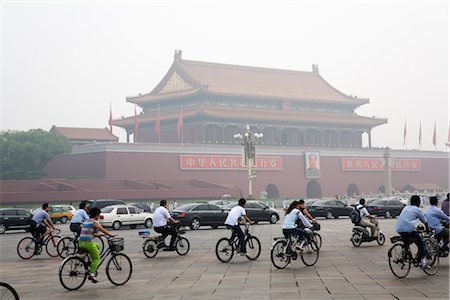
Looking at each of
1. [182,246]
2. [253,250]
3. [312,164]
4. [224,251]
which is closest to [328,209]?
[182,246]

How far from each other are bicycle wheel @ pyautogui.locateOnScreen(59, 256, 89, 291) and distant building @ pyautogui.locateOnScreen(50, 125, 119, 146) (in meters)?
50.3

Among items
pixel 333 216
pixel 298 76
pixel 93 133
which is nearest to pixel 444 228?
pixel 333 216

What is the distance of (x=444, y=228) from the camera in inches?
538

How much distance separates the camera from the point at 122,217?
2838cm

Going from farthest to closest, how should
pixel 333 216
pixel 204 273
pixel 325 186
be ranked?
pixel 325 186
pixel 333 216
pixel 204 273

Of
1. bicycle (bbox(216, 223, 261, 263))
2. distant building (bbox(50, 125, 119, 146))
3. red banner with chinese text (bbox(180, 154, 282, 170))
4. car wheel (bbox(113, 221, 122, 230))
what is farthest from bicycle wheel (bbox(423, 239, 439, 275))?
distant building (bbox(50, 125, 119, 146))

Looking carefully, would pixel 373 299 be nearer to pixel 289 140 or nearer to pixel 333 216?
pixel 333 216

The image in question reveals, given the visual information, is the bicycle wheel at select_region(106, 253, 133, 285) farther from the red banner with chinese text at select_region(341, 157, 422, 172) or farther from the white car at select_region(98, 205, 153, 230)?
the red banner with chinese text at select_region(341, 157, 422, 172)

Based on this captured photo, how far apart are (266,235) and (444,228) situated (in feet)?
33.7

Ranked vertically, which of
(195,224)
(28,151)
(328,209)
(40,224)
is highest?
(28,151)

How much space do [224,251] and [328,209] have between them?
840 inches

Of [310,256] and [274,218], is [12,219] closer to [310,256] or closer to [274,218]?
[274,218]

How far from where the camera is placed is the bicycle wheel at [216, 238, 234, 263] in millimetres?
14781

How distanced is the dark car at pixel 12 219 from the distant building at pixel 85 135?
31531mm
